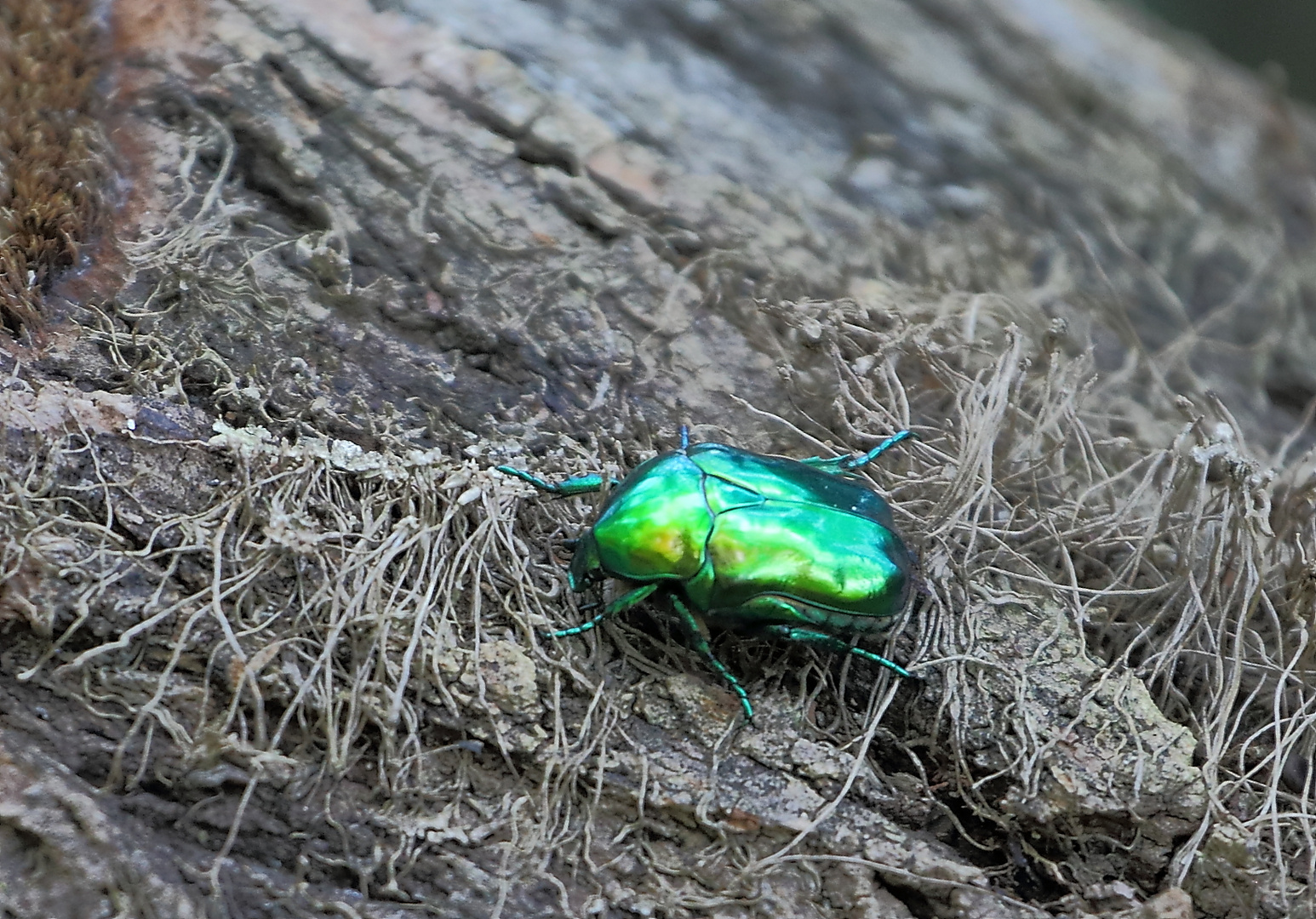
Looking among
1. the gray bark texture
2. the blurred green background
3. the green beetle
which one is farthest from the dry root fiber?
the blurred green background

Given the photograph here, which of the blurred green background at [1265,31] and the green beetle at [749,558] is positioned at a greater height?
the blurred green background at [1265,31]

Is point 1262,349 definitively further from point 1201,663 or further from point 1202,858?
point 1202,858

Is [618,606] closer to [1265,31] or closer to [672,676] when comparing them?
[672,676]

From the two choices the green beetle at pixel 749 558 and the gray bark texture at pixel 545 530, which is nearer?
the gray bark texture at pixel 545 530

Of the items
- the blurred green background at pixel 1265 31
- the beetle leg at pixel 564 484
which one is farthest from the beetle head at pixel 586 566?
the blurred green background at pixel 1265 31

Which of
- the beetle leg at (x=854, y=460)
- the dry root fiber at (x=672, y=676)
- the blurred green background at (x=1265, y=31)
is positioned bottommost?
the dry root fiber at (x=672, y=676)

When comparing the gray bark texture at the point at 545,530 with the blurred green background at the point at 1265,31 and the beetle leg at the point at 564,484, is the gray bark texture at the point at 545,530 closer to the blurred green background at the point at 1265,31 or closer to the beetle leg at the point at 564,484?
the beetle leg at the point at 564,484

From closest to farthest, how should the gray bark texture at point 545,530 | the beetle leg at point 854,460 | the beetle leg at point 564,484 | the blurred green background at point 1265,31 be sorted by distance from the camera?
the gray bark texture at point 545,530
the beetle leg at point 564,484
the beetle leg at point 854,460
the blurred green background at point 1265,31

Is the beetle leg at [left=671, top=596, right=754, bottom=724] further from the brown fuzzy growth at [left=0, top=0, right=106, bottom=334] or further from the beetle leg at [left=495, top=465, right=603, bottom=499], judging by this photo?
the brown fuzzy growth at [left=0, top=0, right=106, bottom=334]
